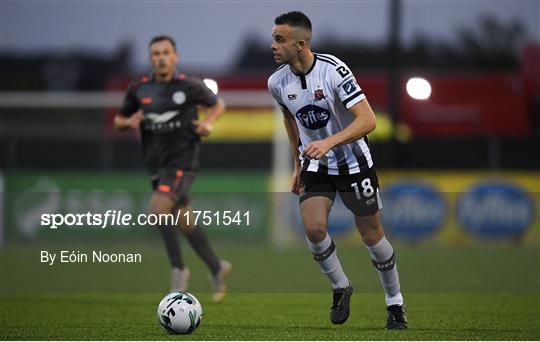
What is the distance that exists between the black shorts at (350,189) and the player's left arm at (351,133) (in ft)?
1.48

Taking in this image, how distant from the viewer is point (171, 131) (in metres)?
11.0

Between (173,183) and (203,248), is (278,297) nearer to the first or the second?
(203,248)

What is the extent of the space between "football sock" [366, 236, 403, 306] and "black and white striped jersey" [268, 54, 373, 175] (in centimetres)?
55

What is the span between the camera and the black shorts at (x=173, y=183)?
10.8 m

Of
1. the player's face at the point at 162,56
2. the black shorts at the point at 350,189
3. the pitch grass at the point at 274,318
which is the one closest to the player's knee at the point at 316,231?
the black shorts at the point at 350,189

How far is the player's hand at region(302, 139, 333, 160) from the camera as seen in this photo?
778 centimetres

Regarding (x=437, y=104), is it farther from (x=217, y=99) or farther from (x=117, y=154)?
(x=217, y=99)

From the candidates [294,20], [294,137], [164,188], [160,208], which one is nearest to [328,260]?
[294,137]

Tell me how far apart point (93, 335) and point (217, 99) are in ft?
12.1

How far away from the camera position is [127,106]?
1103cm

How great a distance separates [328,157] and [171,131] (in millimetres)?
2861

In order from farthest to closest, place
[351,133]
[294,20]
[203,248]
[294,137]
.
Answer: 1. [203,248]
2. [294,137]
3. [294,20]
4. [351,133]

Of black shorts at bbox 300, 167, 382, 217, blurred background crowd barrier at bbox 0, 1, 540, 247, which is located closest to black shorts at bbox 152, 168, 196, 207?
black shorts at bbox 300, 167, 382, 217

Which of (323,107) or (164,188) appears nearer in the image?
(323,107)
